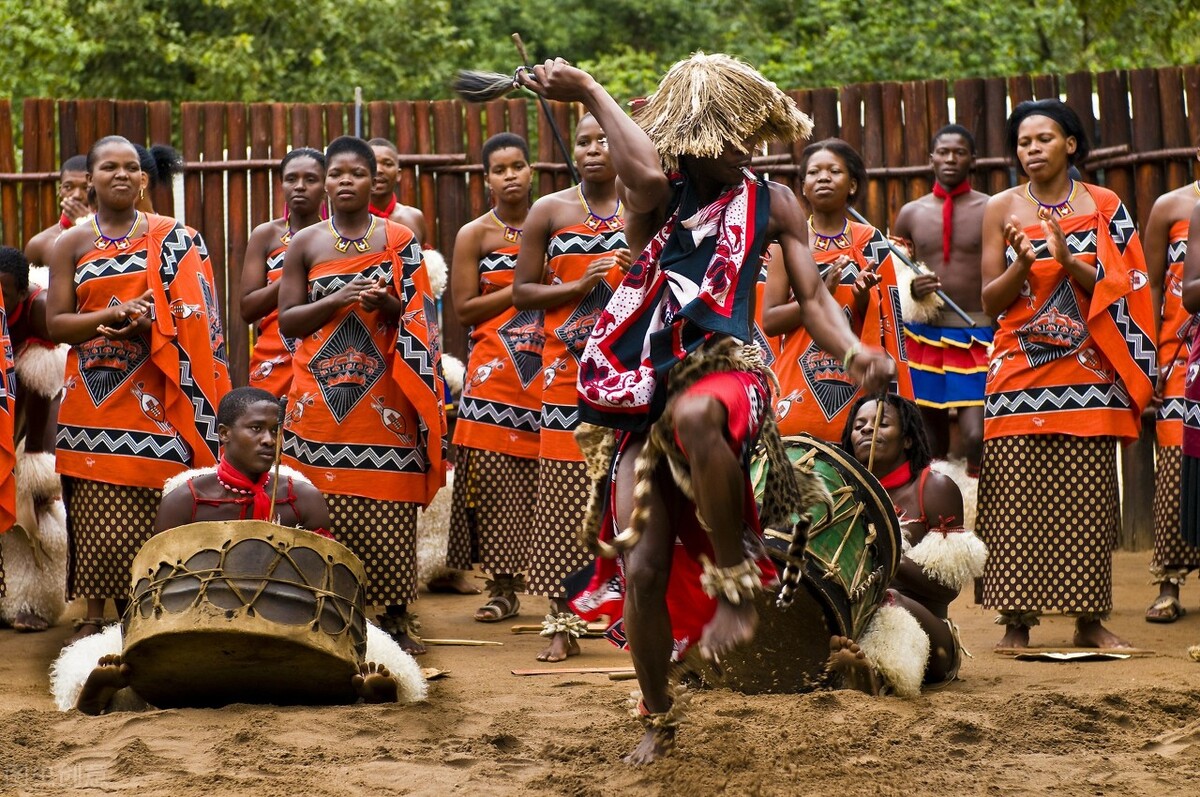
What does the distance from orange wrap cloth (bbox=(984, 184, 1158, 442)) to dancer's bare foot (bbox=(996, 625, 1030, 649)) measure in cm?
94

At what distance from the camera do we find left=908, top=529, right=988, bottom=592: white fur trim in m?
6.41

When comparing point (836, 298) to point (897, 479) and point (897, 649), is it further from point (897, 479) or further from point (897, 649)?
point (897, 649)

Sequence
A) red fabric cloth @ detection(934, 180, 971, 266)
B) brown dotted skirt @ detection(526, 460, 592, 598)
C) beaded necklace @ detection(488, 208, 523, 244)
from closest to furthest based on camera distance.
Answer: brown dotted skirt @ detection(526, 460, 592, 598), beaded necklace @ detection(488, 208, 523, 244), red fabric cloth @ detection(934, 180, 971, 266)

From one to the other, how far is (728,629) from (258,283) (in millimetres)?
4950

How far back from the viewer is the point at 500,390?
857cm

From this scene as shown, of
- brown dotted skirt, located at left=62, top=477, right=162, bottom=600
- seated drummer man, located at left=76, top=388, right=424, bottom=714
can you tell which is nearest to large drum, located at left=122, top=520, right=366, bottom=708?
seated drummer man, located at left=76, top=388, right=424, bottom=714

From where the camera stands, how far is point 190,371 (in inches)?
303

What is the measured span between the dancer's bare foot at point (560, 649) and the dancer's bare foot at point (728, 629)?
110 inches

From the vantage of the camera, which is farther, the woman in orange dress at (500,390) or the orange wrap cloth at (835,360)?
the woman in orange dress at (500,390)

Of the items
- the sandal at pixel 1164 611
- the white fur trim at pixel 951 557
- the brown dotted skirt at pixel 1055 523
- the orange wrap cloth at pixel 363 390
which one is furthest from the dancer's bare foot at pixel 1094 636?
the orange wrap cloth at pixel 363 390

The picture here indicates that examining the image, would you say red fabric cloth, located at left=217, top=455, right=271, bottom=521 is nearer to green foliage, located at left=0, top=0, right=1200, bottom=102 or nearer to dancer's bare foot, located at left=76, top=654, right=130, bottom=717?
dancer's bare foot, located at left=76, top=654, right=130, bottom=717

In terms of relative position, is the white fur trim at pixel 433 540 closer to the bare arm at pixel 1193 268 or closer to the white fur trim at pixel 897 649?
the white fur trim at pixel 897 649

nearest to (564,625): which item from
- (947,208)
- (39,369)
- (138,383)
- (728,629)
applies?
(138,383)

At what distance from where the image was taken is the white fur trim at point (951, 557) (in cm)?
641
